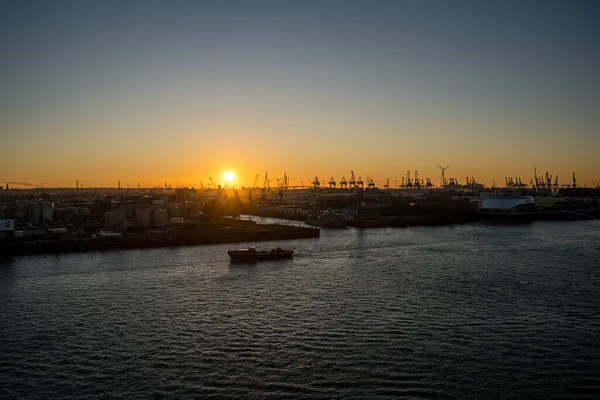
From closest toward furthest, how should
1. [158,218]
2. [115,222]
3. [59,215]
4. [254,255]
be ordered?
[254,255] < [115,222] < [158,218] < [59,215]

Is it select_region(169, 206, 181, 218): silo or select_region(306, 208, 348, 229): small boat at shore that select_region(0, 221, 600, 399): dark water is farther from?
select_region(306, 208, 348, 229): small boat at shore

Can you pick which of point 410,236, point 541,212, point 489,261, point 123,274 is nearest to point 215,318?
point 123,274

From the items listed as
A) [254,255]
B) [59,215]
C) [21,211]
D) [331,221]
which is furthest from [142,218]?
[331,221]

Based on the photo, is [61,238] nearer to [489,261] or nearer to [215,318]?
[215,318]

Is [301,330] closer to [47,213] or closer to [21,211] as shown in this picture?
[47,213]

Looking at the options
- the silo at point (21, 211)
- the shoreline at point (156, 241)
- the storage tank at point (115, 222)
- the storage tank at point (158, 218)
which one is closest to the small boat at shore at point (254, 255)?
the shoreline at point (156, 241)

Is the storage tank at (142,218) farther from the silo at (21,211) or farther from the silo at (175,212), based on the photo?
the silo at (21,211)
